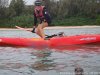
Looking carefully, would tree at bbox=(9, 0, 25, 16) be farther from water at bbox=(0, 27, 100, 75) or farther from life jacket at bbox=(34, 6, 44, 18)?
water at bbox=(0, 27, 100, 75)

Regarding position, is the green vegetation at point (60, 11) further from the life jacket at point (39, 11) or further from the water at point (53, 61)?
the water at point (53, 61)

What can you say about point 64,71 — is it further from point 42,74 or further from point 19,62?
point 19,62

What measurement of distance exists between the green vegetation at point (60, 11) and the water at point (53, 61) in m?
31.6

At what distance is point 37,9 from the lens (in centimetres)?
1288

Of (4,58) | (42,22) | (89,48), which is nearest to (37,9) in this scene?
(42,22)

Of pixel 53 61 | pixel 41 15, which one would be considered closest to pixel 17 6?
pixel 41 15

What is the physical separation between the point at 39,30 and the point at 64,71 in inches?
221

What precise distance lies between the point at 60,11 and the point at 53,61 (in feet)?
125

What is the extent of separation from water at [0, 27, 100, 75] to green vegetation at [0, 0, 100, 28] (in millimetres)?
31597

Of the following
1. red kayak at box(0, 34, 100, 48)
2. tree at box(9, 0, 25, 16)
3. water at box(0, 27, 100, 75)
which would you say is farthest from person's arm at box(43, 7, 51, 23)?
tree at box(9, 0, 25, 16)

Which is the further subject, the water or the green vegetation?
the green vegetation

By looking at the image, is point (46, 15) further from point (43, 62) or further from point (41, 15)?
point (43, 62)

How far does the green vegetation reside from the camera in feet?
147

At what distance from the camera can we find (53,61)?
9305 mm
